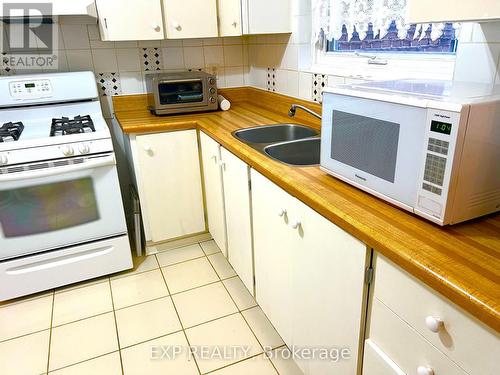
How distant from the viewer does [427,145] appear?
2.71ft

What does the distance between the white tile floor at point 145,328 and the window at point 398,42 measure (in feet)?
4.68

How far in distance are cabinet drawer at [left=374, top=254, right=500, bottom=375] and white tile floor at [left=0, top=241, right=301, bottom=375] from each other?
883mm

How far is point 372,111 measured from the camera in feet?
3.25

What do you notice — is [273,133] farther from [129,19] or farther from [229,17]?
[129,19]

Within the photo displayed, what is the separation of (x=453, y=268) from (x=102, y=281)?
196cm

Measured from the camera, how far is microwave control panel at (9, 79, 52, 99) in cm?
212

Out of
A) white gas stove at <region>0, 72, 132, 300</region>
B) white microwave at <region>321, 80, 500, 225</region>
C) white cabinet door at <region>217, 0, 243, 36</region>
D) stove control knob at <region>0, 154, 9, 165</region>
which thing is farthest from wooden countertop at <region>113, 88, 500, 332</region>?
stove control knob at <region>0, 154, 9, 165</region>

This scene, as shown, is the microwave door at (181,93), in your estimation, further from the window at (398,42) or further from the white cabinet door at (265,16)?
the window at (398,42)

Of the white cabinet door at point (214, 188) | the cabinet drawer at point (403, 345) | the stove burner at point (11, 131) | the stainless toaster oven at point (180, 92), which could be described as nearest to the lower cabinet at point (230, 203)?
the white cabinet door at point (214, 188)

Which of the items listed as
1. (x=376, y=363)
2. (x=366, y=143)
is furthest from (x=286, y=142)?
(x=376, y=363)

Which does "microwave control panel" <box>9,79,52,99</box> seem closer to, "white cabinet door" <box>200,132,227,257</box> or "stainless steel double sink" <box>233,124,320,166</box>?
"white cabinet door" <box>200,132,227,257</box>

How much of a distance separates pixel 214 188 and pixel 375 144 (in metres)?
1.24

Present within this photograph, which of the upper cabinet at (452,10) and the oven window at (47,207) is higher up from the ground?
the upper cabinet at (452,10)

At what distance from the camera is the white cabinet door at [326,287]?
0.97 meters
